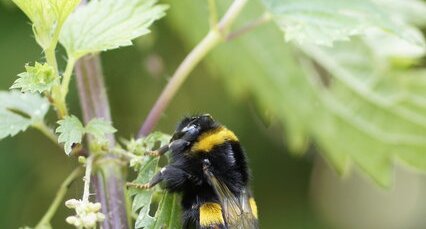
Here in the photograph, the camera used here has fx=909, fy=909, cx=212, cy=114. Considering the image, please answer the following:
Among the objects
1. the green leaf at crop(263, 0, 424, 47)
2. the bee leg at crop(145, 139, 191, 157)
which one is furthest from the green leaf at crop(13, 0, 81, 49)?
the green leaf at crop(263, 0, 424, 47)

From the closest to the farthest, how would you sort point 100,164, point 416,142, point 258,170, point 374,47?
1. point 100,164
2. point 416,142
3. point 374,47
4. point 258,170

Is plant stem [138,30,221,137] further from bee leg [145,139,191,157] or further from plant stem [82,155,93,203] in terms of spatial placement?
plant stem [82,155,93,203]

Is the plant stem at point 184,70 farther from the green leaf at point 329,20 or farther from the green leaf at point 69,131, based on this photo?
the green leaf at point 69,131

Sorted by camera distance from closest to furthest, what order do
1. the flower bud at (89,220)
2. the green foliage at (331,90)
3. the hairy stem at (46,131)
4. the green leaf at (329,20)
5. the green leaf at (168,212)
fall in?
1. the flower bud at (89,220)
2. the green leaf at (168,212)
3. the hairy stem at (46,131)
4. the green leaf at (329,20)
5. the green foliage at (331,90)

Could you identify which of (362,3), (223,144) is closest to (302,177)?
(362,3)

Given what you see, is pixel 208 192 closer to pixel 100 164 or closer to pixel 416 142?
pixel 100 164

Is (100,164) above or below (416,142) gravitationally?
above

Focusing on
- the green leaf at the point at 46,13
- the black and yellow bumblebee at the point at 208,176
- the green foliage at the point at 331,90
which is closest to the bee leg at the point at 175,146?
the black and yellow bumblebee at the point at 208,176
